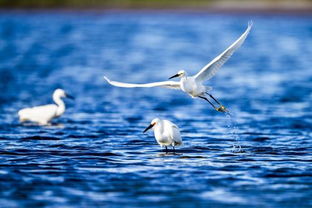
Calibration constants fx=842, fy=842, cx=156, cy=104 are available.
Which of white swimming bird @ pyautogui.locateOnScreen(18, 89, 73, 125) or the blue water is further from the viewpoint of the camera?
white swimming bird @ pyautogui.locateOnScreen(18, 89, 73, 125)

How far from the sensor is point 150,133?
20.2 metres

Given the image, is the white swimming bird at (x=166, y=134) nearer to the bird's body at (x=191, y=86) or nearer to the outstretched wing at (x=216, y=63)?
the bird's body at (x=191, y=86)

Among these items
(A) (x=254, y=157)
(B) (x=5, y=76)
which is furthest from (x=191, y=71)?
(A) (x=254, y=157)

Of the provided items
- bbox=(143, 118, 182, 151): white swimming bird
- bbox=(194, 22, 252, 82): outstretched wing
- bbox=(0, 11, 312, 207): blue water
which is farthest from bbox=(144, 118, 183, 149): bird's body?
bbox=(194, 22, 252, 82): outstretched wing

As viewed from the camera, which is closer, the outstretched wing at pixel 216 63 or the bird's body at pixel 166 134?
the outstretched wing at pixel 216 63

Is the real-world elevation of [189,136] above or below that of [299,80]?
below

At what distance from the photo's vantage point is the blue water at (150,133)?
1338 cm

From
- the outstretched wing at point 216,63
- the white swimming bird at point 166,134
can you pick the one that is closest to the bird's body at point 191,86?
the outstretched wing at point 216,63

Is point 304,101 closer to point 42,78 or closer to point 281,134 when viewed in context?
point 281,134

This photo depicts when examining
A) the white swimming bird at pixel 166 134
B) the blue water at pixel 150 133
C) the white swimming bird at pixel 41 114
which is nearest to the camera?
the blue water at pixel 150 133

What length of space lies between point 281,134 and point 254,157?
3670 millimetres

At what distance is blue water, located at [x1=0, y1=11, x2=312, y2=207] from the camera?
13.4 m

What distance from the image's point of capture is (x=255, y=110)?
25.1 m

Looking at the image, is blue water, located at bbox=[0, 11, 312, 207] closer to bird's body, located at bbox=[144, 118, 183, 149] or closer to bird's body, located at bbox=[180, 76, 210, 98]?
bird's body, located at bbox=[144, 118, 183, 149]
